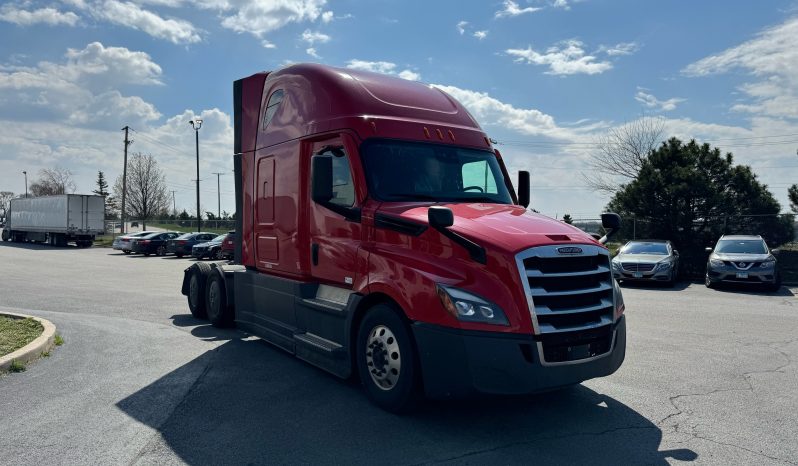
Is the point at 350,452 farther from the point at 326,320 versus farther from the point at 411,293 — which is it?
the point at 326,320

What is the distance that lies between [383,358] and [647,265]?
46.7ft

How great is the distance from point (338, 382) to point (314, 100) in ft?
10.2

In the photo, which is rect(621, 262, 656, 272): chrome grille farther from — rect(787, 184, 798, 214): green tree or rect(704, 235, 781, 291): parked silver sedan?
rect(787, 184, 798, 214): green tree

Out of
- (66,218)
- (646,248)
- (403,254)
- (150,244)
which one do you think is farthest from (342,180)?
(66,218)

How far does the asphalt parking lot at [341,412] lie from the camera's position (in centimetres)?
430

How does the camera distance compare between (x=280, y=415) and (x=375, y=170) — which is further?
(x=375, y=170)

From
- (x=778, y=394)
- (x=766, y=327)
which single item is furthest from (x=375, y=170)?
(x=766, y=327)

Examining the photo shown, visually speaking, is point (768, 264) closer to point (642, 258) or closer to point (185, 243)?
point (642, 258)

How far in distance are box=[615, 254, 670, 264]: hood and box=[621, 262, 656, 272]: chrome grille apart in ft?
0.37

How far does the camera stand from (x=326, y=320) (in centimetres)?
604

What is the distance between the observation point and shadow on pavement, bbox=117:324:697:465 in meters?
4.25

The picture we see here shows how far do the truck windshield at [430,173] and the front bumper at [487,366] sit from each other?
1.56 m

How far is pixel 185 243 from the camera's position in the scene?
3269 cm

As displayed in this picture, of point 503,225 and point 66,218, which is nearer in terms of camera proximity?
point 503,225
